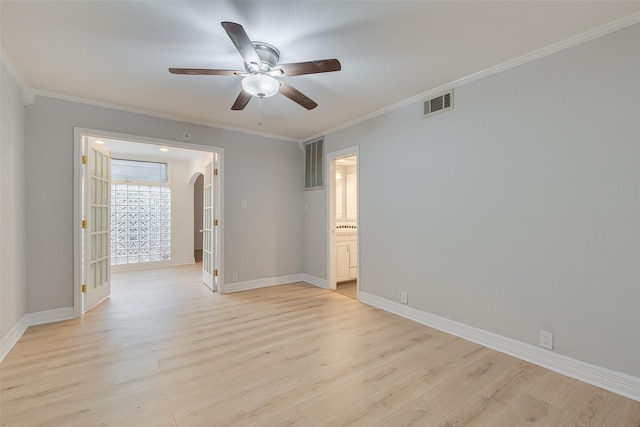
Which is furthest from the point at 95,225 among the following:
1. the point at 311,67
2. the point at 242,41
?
the point at 311,67

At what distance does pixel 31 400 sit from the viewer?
1.82m

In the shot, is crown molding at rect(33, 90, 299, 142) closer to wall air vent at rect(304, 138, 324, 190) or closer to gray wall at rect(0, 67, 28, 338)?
gray wall at rect(0, 67, 28, 338)

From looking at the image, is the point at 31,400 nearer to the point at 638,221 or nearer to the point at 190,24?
the point at 190,24

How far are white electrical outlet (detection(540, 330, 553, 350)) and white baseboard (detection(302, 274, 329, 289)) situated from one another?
9.22ft

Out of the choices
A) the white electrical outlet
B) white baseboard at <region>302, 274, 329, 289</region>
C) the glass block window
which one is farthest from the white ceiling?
the glass block window

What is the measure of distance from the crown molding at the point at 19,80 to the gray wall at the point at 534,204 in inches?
146

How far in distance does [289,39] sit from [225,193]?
2726mm

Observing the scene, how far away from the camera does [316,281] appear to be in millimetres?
4805

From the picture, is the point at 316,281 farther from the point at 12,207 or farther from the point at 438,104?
the point at 12,207

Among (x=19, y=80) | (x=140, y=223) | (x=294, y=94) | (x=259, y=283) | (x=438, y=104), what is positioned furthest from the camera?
(x=140, y=223)

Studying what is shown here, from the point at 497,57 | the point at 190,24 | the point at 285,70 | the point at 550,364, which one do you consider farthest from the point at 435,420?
the point at 190,24

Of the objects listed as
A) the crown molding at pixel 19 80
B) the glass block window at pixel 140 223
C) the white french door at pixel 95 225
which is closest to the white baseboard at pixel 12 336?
the white french door at pixel 95 225

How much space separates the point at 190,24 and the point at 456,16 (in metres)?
1.80

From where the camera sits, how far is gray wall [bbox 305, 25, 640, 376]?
1944 mm
